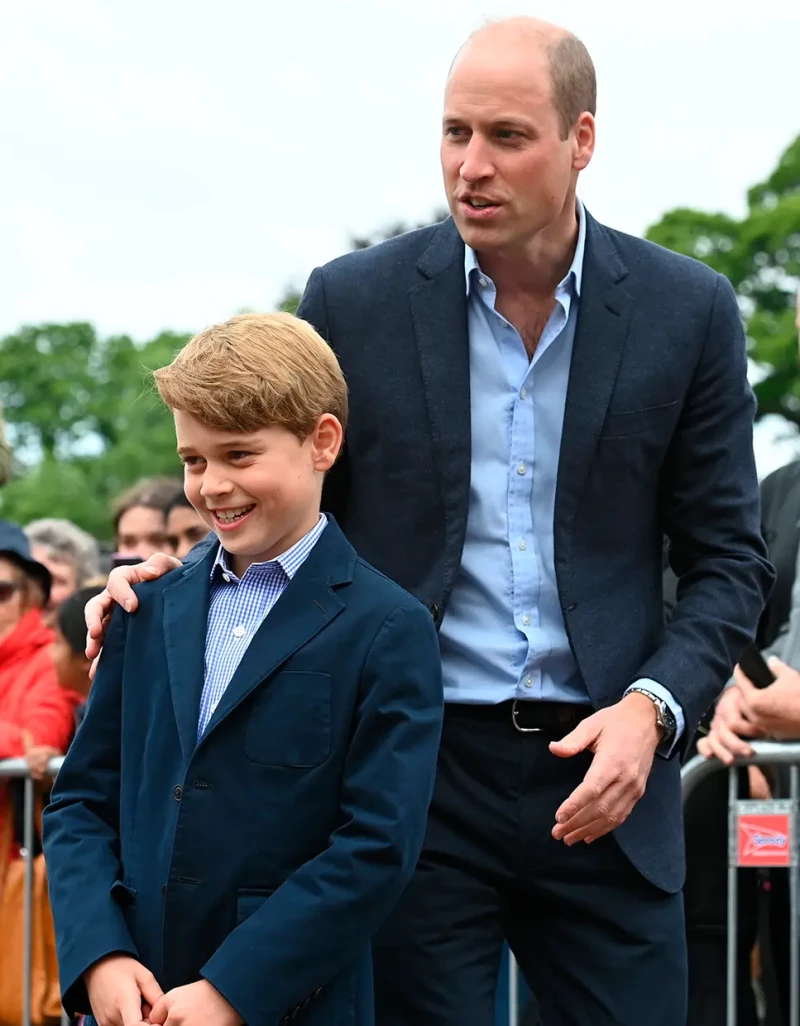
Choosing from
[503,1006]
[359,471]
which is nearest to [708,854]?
[503,1006]

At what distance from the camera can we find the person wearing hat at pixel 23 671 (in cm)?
596

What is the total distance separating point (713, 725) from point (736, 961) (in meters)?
0.72

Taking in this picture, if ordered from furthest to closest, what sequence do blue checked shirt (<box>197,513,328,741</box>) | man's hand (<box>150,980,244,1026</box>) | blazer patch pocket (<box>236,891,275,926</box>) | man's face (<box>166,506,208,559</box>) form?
man's face (<box>166,506,208,559</box>), blue checked shirt (<box>197,513,328,741</box>), blazer patch pocket (<box>236,891,275,926</box>), man's hand (<box>150,980,244,1026</box>)

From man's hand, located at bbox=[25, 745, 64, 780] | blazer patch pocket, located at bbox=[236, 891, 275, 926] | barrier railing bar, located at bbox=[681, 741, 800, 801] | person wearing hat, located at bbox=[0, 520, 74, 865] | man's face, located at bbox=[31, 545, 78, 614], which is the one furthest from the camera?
man's face, located at bbox=[31, 545, 78, 614]

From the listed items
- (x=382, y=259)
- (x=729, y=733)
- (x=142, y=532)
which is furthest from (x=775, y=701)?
(x=142, y=532)

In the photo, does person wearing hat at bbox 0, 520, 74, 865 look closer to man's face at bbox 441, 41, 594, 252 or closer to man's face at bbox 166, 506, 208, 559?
man's face at bbox 166, 506, 208, 559

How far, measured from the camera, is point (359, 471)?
347cm

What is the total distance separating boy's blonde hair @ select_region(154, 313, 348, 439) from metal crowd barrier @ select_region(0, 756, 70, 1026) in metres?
3.14

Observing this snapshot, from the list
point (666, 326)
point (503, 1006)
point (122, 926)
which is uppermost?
point (666, 326)

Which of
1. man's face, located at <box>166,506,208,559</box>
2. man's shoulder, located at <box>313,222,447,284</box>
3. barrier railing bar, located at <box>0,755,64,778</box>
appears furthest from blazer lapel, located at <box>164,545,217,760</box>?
man's face, located at <box>166,506,208,559</box>

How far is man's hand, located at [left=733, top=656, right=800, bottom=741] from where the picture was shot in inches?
204

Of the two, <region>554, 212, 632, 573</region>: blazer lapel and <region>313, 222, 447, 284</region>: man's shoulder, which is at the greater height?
<region>313, 222, 447, 284</region>: man's shoulder

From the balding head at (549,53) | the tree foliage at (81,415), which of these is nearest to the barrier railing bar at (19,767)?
the balding head at (549,53)

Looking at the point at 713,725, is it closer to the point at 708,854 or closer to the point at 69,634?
the point at 708,854
